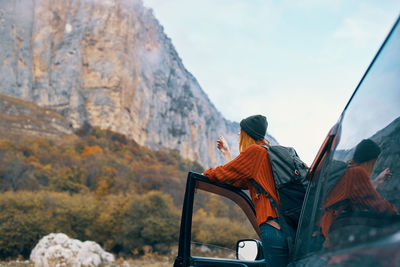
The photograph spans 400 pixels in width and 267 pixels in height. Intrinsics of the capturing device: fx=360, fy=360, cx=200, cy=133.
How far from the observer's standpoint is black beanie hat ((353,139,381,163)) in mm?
910

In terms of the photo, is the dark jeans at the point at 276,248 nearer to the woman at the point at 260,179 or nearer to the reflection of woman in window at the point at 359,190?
the woman at the point at 260,179

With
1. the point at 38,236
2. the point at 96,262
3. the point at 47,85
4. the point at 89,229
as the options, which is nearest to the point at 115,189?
the point at 89,229

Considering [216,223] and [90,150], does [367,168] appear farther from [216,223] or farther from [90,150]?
[90,150]

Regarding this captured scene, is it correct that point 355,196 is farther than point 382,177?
Yes

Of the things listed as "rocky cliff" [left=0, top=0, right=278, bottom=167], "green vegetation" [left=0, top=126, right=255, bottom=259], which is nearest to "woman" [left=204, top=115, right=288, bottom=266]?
"green vegetation" [left=0, top=126, right=255, bottom=259]

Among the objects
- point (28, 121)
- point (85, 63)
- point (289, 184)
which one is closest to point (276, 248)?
point (289, 184)

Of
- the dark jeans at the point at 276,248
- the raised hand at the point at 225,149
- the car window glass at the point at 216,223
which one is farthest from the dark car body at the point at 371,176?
the raised hand at the point at 225,149

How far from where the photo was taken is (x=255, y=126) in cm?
204

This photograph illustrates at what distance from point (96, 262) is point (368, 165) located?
554 inches

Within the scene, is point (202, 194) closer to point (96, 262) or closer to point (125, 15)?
point (96, 262)

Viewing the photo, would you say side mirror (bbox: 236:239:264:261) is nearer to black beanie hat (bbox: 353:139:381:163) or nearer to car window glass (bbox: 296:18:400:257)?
car window glass (bbox: 296:18:400:257)

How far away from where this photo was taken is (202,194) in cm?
199

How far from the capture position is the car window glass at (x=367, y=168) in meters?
0.80

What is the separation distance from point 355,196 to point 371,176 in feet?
0.27
